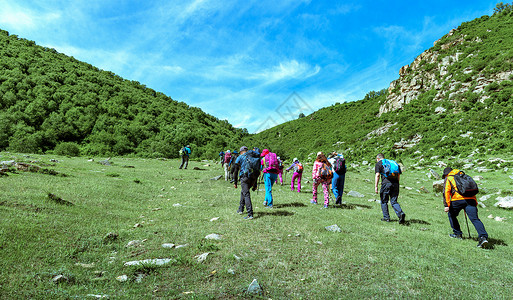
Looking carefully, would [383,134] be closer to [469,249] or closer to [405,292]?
[469,249]

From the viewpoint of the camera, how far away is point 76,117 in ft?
144

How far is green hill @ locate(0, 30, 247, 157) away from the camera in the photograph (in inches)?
1503

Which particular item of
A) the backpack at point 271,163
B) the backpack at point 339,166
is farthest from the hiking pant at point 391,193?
the backpack at point 271,163

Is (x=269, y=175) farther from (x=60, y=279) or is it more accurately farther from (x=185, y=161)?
(x=185, y=161)

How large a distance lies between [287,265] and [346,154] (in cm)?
3912

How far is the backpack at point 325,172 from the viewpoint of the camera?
11414 mm

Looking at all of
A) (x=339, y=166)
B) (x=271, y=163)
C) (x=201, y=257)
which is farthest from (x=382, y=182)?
(x=201, y=257)

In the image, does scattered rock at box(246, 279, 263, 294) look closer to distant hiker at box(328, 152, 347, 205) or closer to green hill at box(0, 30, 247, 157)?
distant hiker at box(328, 152, 347, 205)

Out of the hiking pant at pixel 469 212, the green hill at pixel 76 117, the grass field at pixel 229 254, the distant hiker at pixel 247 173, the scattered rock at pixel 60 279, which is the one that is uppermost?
the green hill at pixel 76 117

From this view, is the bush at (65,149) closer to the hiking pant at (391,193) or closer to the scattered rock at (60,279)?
the scattered rock at (60,279)

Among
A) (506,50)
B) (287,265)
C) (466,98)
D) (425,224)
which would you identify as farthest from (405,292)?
(506,50)

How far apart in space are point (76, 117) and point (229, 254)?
2069 inches

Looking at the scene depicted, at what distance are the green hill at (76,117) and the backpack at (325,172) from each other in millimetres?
39588

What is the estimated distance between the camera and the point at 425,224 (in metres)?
9.38
